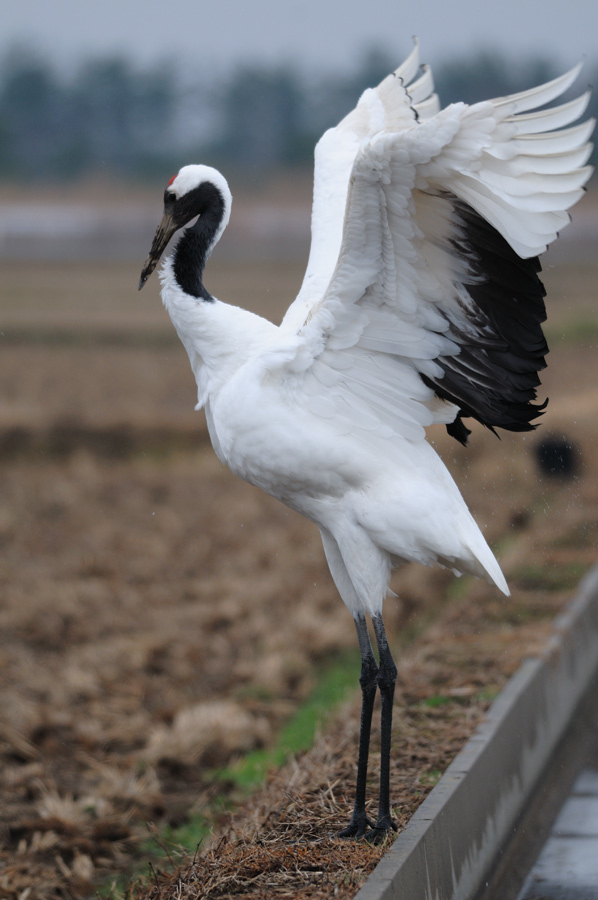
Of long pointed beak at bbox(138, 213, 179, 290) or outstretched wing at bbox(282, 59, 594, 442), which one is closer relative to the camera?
outstretched wing at bbox(282, 59, 594, 442)

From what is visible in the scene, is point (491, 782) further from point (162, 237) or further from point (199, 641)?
point (199, 641)

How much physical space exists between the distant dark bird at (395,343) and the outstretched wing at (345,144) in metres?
0.35

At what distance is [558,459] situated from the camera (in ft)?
39.6

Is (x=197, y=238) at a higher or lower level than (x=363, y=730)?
higher

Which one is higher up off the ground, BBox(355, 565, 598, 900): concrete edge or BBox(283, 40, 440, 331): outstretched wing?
BBox(283, 40, 440, 331): outstretched wing

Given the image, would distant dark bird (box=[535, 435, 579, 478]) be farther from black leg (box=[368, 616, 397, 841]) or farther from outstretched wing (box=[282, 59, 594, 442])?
black leg (box=[368, 616, 397, 841])

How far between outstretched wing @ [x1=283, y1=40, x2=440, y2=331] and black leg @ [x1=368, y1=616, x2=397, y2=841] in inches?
54.7

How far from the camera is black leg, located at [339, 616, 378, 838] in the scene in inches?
171

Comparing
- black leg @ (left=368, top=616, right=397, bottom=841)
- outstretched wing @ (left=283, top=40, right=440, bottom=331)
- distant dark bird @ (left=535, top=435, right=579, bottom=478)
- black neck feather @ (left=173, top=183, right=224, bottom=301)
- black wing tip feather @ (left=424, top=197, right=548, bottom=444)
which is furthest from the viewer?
distant dark bird @ (left=535, top=435, right=579, bottom=478)

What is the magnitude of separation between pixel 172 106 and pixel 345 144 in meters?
80.6

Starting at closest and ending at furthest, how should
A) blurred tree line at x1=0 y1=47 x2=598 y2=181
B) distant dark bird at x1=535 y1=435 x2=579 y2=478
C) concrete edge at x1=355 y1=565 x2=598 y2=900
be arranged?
1. concrete edge at x1=355 y1=565 x2=598 y2=900
2. distant dark bird at x1=535 y1=435 x2=579 y2=478
3. blurred tree line at x1=0 y1=47 x2=598 y2=181

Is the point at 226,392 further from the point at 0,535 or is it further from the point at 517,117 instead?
the point at 0,535

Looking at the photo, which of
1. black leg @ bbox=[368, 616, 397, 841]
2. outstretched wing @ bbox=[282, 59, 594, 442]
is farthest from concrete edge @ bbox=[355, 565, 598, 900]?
outstretched wing @ bbox=[282, 59, 594, 442]

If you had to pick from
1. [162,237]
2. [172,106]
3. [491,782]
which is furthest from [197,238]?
[172,106]
